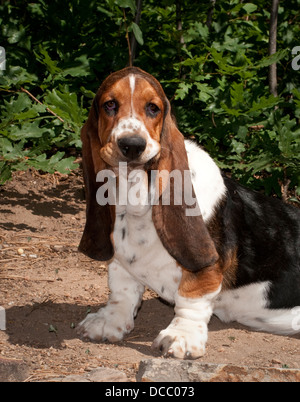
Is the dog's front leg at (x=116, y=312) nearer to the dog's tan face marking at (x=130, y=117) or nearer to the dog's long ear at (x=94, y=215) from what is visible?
the dog's long ear at (x=94, y=215)

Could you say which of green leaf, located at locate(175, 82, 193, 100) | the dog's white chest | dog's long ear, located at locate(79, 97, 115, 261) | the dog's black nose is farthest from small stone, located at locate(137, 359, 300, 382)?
green leaf, located at locate(175, 82, 193, 100)

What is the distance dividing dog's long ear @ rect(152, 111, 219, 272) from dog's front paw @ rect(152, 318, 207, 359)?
33 cm

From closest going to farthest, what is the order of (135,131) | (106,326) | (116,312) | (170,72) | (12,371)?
(12,371)
(135,131)
(106,326)
(116,312)
(170,72)

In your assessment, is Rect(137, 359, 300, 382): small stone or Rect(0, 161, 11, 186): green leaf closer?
Rect(137, 359, 300, 382): small stone

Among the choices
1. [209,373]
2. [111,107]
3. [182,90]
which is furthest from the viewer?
[182,90]

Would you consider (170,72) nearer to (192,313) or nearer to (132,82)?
(132,82)

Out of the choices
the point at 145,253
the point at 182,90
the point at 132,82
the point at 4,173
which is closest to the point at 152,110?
the point at 132,82

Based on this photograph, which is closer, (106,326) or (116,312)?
(106,326)

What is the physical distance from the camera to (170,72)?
6.25 m

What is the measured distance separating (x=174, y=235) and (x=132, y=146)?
0.62 m

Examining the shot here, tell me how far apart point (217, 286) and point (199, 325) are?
Result: 0.24m

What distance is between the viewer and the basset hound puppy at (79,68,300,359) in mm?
3555

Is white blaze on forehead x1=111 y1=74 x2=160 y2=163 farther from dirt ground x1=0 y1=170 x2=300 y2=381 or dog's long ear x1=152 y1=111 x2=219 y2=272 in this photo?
dirt ground x1=0 y1=170 x2=300 y2=381
